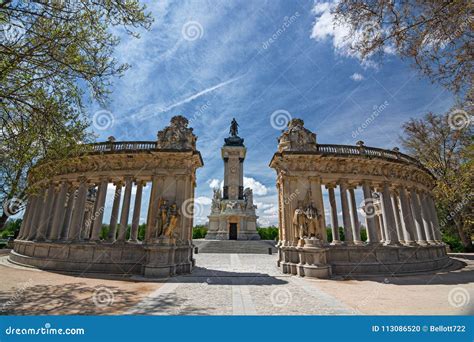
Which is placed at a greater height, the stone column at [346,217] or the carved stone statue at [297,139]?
the carved stone statue at [297,139]

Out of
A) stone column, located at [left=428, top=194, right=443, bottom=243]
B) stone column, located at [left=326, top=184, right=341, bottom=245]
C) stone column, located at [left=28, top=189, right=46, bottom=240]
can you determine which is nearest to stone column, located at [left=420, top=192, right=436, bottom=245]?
stone column, located at [left=428, top=194, right=443, bottom=243]

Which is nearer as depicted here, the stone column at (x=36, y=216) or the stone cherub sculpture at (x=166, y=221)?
the stone cherub sculpture at (x=166, y=221)

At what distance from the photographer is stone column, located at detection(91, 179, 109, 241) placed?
16.9 metres

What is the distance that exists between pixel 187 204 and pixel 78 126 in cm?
899

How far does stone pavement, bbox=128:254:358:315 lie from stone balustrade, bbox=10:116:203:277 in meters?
2.62

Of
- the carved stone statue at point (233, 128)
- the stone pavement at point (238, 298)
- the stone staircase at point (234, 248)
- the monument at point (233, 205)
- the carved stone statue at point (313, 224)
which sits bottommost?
the stone pavement at point (238, 298)

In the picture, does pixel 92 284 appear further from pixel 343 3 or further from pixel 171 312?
pixel 343 3

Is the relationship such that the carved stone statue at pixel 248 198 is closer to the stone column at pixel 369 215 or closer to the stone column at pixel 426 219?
the stone column at pixel 369 215

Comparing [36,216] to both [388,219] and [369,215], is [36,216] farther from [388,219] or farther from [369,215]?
[388,219]

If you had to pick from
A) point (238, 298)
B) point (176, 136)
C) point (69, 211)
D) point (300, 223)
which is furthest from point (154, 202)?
point (300, 223)

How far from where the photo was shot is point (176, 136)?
1694 centimetres

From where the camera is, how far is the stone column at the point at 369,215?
17.1m

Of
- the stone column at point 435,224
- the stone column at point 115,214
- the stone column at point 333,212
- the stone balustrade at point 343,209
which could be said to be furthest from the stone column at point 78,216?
the stone column at point 435,224

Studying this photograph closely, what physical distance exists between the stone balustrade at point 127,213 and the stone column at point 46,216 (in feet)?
0.10
